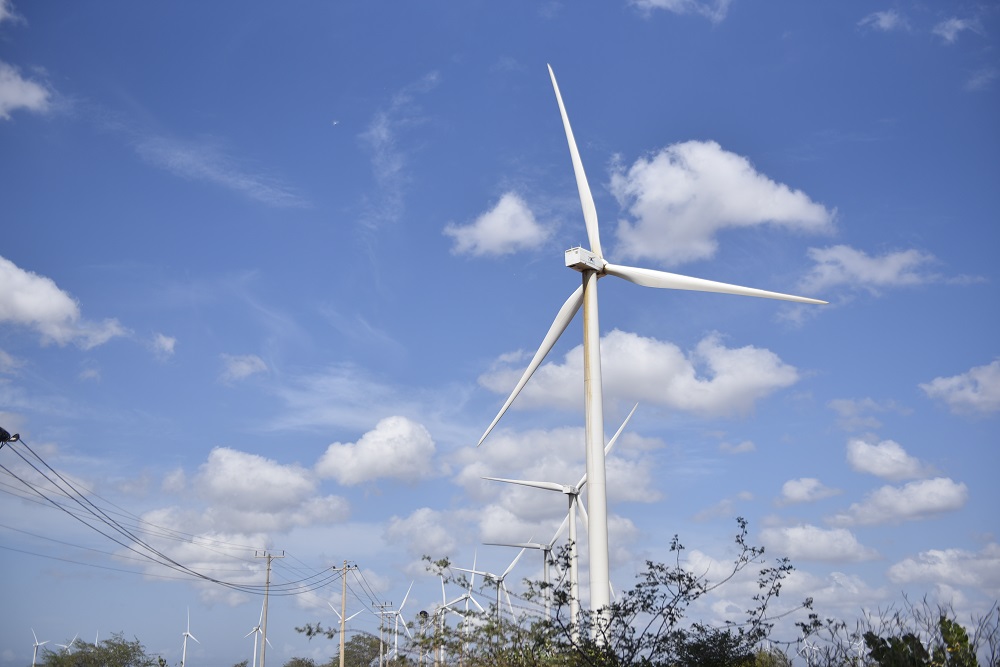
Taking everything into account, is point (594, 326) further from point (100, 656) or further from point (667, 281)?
point (100, 656)

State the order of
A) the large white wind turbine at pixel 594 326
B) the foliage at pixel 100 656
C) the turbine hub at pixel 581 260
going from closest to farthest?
the large white wind turbine at pixel 594 326
the turbine hub at pixel 581 260
the foliage at pixel 100 656

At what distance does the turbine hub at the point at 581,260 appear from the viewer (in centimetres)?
2767

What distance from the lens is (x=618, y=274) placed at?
94.4ft

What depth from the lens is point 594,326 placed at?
26.0 m

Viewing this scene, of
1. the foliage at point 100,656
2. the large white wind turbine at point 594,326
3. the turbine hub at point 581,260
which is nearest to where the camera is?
the large white wind turbine at point 594,326

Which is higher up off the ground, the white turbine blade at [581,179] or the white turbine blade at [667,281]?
the white turbine blade at [581,179]

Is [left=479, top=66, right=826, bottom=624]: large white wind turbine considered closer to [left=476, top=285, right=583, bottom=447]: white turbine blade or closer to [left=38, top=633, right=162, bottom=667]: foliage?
[left=476, top=285, right=583, bottom=447]: white turbine blade

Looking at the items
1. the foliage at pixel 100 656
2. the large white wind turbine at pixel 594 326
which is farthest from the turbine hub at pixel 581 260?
the foliage at pixel 100 656

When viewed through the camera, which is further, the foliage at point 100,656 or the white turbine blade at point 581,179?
the foliage at point 100,656

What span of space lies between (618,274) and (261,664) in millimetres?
47846

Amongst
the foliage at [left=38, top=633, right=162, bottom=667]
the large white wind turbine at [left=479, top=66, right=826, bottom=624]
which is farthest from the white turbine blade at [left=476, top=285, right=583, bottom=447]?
the foliage at [left=38, top=633, right=162, bottom=667]

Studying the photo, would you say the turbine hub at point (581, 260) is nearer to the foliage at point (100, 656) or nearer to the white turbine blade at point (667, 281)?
the white turbine blade at point (667, 281)

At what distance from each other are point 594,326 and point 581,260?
8.50 ft

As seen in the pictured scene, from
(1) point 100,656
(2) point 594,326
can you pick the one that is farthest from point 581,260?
(1) point 100,656
